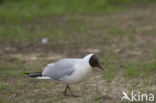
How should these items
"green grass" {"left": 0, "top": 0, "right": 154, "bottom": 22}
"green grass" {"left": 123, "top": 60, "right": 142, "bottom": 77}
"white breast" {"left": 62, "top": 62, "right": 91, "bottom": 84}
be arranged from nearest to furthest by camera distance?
"white breast" {"left": 62, "top": 62, "right": 91, "bottom": 84}
"green grass" {"left": 123, "top": 60, "right": 142, "bottom": 77}
"green grass" {"left": 0, "top": 0, "right": 154, "bottom": 22}

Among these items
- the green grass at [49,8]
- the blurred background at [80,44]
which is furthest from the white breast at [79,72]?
the green grass at [49,8]

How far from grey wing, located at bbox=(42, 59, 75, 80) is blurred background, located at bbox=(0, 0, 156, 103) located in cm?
31

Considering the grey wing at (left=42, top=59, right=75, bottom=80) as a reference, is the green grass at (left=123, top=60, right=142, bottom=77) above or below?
above

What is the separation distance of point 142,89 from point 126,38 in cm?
390

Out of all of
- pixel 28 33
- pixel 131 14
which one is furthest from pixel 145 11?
pixel 28 33

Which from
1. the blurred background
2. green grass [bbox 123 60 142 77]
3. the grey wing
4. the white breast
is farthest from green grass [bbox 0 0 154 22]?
the white breast

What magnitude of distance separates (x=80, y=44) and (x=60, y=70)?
3.76 m

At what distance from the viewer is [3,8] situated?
1343 centimetres

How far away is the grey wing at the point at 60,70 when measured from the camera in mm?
5727

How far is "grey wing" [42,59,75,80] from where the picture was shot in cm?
573

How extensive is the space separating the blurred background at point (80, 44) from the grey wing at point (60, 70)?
31 centimetres

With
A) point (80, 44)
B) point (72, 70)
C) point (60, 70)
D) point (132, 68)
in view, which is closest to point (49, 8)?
point (80, 44)

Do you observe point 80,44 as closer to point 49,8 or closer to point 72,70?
point 72,70

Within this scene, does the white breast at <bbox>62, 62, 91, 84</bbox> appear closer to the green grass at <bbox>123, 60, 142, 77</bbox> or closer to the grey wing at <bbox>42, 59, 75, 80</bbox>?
the grey wing at <bbox>42, 59, 75, 80</bbox>
